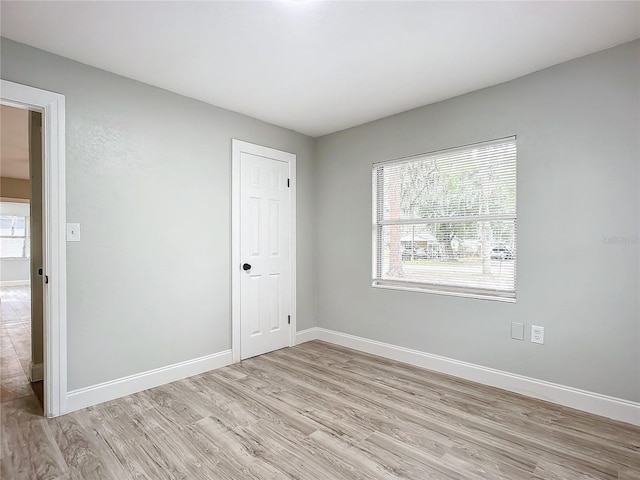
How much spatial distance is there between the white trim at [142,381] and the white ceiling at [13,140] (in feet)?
10.3

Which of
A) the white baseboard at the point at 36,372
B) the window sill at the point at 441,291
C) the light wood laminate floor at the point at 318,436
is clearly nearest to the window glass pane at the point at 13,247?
the white baseboard at the point at 36,372

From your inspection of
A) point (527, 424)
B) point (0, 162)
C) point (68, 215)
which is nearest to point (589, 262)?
point (527, 424)

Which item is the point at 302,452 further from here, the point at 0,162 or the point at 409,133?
the point at 0,162

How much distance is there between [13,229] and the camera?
31.3 ft

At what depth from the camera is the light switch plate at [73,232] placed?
7.97ft

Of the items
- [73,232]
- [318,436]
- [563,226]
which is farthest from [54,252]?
[563,226]

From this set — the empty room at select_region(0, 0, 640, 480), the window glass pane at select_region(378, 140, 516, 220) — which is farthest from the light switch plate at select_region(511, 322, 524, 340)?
the window glass pane at select_region(378, 140, 516, 220)

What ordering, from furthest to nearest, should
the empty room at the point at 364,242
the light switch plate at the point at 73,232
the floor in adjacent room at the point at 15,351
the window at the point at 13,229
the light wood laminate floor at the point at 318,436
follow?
the window at the point at 13,229, the floor in adjacent room at the point at 15,351, the light switch plate at the point at 73,232, the empty room at the point at 364,242, the light wood laminate floor at the point at 318,436

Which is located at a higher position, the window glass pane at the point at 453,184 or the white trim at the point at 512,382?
the window glass pane at the point at 453,184

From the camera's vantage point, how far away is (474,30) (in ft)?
6.82

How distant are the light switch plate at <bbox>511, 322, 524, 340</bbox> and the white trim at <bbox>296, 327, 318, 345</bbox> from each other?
228 centimetres

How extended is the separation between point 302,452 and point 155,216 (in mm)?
2140

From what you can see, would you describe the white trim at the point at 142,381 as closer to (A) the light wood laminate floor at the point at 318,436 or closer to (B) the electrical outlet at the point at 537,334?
(A) the light wood laminate floor at the point at 318,436

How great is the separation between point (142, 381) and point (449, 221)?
2986 millimetres
